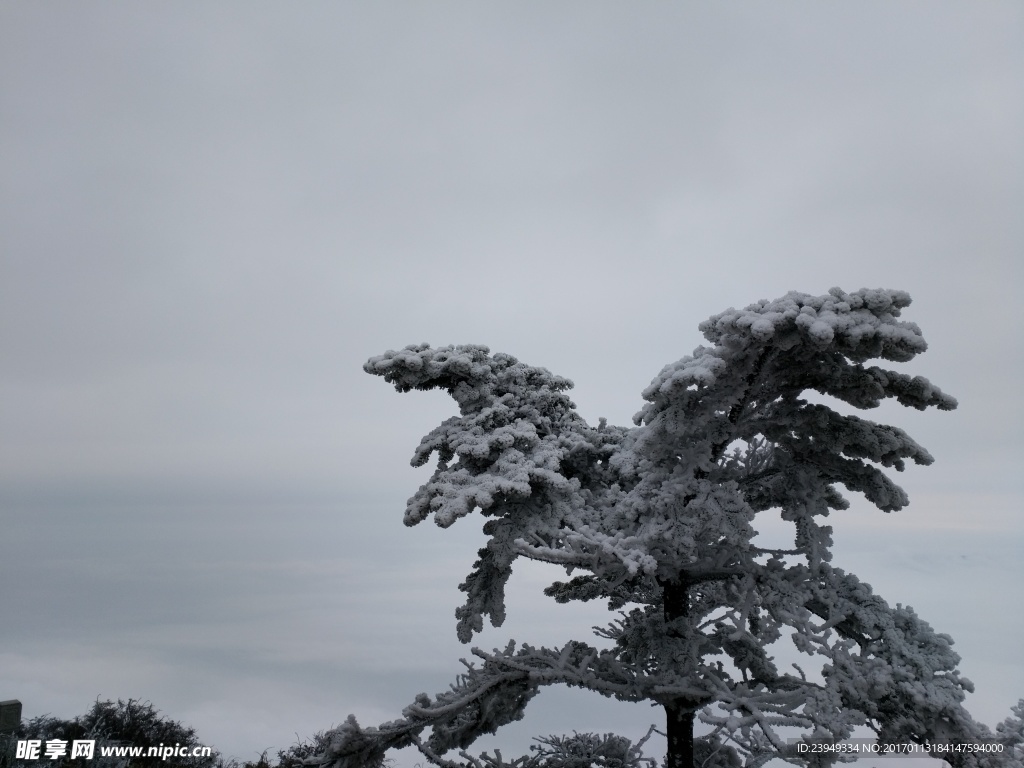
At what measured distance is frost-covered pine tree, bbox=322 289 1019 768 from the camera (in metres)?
7.35

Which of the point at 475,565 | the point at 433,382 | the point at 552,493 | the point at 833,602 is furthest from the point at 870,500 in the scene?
the point at 433,382

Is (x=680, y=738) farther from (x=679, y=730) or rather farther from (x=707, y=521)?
(x=707, y=521)

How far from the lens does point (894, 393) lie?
770 cm

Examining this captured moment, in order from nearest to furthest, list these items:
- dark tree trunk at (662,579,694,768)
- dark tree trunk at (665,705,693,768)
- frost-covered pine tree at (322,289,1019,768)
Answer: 1. frost-covered pine tree at (322,289,1019,768)
2. dark tree trunk at (662,579,694,768)
3. dark tree trunk at (665,705,693,768)

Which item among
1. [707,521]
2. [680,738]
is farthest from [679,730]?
[707,521]

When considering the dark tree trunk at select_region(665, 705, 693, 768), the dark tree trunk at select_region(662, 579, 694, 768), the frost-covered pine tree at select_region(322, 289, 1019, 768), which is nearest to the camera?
the frost-covered pine tree at select_region(322, 289, 1019, 768)

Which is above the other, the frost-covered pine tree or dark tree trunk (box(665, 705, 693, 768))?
the frost-covered pine tree

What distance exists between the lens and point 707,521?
7891 mm

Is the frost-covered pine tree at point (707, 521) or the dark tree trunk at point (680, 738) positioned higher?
the frost-covered pine tree at point (707, 521)

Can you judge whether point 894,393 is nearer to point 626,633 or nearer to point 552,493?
point 552,493

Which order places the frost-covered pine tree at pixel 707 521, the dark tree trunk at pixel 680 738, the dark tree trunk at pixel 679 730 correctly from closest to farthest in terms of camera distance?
1. the frost-covered pine tree at pixel 707 521
2. the dark tree trunk at pixel 679 730
3. the dark tree trunk at pixel 680 738

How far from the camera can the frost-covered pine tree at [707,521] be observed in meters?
7.35

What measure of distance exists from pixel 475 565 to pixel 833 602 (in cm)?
404

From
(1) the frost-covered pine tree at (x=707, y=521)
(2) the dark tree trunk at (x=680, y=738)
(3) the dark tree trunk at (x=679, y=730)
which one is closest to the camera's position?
(1) the frost-covered pine tree at (x=707, y=521)
